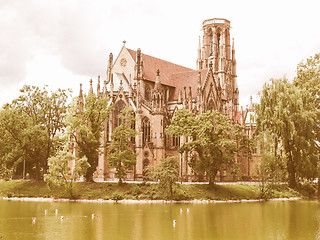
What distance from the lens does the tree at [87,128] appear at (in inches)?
2295

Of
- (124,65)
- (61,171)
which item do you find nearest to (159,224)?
(61,171)

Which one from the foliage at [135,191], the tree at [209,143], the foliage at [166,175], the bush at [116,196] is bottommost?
the bush at [116,196]

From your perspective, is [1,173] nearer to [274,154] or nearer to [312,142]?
[274,154]

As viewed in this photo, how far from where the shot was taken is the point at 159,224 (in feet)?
106

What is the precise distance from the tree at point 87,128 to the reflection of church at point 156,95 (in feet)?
12.1

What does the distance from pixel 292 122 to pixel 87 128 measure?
27.3 m

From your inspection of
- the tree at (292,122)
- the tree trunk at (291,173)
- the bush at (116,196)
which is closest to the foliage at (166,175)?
the bush at (116,196)

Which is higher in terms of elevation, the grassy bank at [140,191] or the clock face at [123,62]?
the clock face at [123,62]

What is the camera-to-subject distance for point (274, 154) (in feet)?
182

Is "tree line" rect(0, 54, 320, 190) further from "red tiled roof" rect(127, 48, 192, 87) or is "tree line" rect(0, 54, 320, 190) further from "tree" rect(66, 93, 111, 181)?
"red tiled roof" rect(127, 48, 192, 87)

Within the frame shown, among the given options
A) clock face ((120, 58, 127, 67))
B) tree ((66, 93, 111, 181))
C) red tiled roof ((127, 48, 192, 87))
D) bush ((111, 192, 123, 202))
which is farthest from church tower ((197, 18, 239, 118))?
bush ((111, 192, 123, 202))

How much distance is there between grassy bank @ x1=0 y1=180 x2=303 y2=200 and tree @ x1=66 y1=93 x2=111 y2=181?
13.4 ft

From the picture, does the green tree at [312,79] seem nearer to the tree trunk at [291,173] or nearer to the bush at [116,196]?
the tree trunk at [291,173]

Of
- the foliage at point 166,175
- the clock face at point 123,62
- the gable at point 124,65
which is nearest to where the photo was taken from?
the foliage at point 166,175
